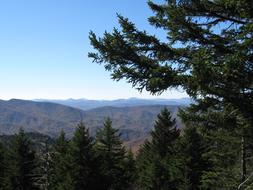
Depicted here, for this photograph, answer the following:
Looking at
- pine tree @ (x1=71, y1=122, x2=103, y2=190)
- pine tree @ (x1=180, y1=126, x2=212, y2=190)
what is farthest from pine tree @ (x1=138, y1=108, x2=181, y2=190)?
pine tree @ (x1=71, y1=122, x2=103, y2=190)

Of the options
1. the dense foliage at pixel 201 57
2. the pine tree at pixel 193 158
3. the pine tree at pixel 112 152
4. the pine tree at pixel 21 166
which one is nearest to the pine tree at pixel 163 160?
the pine tree at pixel 193 158

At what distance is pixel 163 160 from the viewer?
4459 centimetres

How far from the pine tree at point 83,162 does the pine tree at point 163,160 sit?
691 centimetres

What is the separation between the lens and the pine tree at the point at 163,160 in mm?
40984

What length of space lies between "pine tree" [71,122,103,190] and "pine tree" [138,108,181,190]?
6906mm

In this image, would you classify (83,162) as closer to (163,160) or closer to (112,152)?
(112,152)

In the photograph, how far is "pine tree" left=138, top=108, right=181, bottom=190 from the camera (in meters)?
41.0

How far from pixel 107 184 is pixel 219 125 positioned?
2712 centimetres

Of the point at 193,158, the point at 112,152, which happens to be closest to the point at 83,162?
the point at 112,152

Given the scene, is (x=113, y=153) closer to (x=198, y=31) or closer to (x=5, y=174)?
(x=5, y=174)

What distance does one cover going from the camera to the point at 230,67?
33.1 ft

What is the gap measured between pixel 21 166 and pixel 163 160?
13849 mm

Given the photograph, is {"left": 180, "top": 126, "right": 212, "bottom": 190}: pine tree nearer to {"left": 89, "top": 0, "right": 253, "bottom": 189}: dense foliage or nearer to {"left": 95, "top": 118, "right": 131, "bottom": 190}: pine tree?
{"left": 95, "top": 118, "right": 131, "bottom": 190}: pine tree

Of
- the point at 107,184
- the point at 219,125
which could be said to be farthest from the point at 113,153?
the point at 219,125
